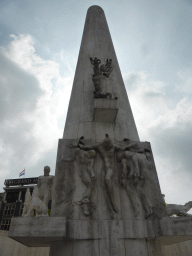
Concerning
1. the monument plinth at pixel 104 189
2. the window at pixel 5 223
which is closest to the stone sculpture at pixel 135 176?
the monument plinth at pixel 104 189

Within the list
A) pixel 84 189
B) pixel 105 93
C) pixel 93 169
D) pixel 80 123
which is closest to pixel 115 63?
pixel 105 93

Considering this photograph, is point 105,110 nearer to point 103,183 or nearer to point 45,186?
point 103,183

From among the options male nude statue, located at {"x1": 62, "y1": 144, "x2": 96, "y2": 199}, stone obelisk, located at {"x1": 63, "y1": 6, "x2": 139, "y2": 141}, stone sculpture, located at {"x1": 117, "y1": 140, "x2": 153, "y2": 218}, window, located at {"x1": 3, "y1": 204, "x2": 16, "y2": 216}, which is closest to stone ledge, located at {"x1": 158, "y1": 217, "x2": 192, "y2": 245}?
stone sculpture, located at {"x1": 117, "y1": 140, "x2": 153, "y2": 218}

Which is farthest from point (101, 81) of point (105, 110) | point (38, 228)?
point (38, 228)

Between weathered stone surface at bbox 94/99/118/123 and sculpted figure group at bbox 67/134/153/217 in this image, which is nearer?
sculpted figure group at bbox 67/134/153/217

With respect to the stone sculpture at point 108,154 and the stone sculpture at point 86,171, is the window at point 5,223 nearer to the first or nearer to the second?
the stone sculpture at point 86,171

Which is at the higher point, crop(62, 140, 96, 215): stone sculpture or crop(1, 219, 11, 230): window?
crop(1, 219, 11, 230): window

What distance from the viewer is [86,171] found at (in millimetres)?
6973

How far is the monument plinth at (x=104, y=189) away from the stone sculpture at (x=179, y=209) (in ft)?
1.75

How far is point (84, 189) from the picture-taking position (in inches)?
261

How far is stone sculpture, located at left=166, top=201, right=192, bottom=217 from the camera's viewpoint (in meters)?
6.89

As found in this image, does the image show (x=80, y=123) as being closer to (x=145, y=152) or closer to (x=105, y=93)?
(x=105, y=93)

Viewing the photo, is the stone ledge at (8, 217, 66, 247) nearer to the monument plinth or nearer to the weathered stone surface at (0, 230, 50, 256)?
the monument plinth

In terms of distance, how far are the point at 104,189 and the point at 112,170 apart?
2.48ft
